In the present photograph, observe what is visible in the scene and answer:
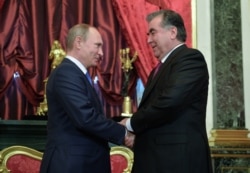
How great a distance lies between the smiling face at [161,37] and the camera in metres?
2.89

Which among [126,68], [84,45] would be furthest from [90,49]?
[126,68]

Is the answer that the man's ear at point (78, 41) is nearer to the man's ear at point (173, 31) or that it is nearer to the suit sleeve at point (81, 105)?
the suit sleeve at point (81, 105)

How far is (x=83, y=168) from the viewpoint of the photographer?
2.64 meters

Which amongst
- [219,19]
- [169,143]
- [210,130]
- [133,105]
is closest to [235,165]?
[210,130]

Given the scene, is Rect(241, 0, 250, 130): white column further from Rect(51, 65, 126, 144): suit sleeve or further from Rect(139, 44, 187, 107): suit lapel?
Rect(51, 65, 126, 144): suit sleeve

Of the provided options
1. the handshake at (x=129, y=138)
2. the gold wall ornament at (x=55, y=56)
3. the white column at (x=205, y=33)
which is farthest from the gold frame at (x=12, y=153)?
the white column at (x=205, y=33)

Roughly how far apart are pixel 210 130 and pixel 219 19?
133 centimetres

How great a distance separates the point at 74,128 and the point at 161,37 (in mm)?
789

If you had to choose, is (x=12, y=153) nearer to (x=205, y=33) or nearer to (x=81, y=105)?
(x=81, y=105)

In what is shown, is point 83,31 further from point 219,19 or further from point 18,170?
point 219,19

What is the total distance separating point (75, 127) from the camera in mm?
2691

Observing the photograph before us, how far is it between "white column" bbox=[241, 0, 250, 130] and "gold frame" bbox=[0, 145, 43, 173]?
8.34 feet

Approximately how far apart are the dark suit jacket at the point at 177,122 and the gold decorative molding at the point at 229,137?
8.52ft

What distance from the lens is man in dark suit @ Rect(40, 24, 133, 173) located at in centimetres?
264
